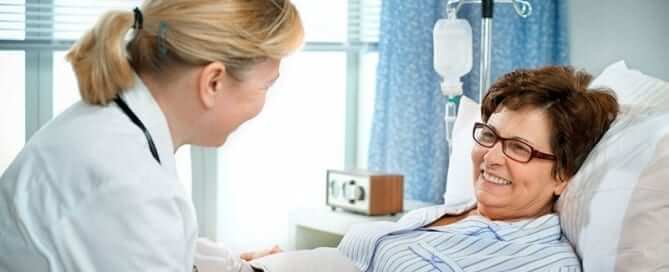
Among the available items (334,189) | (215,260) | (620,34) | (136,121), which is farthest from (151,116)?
(620,34)

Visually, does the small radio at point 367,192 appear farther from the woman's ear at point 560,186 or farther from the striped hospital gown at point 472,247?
the woman's ear at point 560,186

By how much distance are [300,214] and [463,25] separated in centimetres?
84

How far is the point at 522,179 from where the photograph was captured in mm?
1944

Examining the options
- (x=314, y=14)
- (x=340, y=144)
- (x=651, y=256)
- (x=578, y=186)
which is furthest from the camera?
(x=340, y=144)

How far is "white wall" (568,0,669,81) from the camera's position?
148 inches

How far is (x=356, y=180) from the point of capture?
316 centimetres

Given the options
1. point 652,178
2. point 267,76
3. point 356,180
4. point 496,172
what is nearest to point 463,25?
point 356,180

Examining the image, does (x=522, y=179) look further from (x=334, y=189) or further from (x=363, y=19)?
(x=363, y=19)

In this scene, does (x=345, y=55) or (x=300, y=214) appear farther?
(x=345, y=55)

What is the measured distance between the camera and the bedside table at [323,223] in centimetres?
310

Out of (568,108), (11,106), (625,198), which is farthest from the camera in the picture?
(11,106)

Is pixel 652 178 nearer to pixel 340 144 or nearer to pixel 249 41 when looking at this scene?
pixel 249 41

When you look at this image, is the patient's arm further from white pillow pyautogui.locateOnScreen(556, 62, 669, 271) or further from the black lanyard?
white pillow pyautogui.locateOnScreen(556, 62, 669, 271)

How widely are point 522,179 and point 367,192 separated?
1200mm
